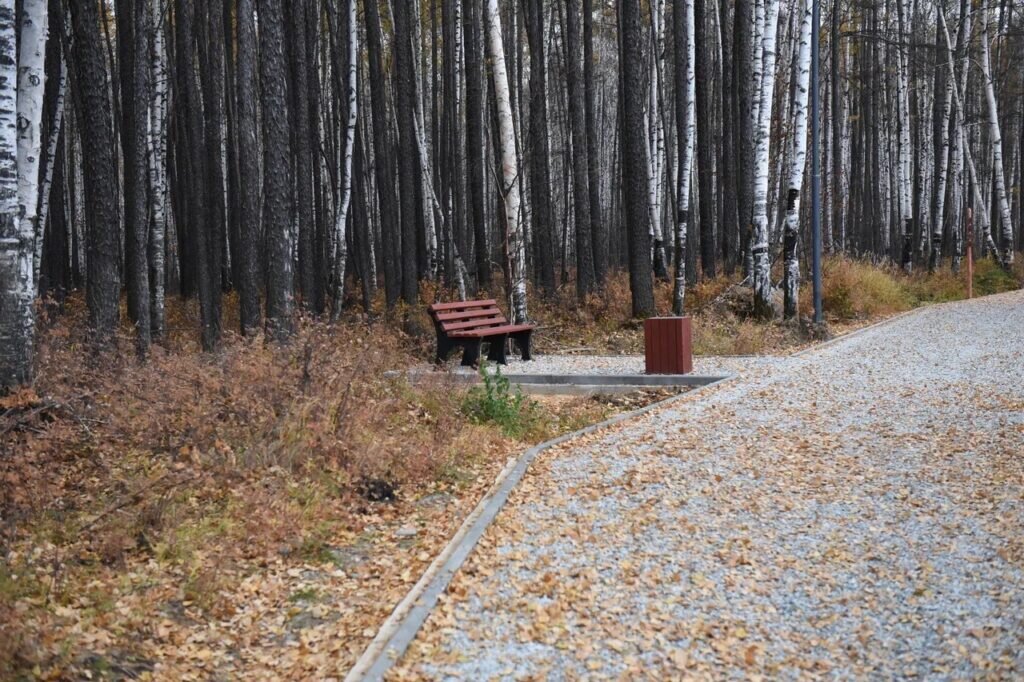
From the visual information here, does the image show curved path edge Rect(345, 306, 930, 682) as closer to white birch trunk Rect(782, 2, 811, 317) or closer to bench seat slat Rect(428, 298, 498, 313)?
bench seat slat Rect(428, 298, 498, 313)

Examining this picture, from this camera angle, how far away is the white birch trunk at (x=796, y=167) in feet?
54.2

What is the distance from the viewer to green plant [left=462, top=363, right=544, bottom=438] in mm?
9227

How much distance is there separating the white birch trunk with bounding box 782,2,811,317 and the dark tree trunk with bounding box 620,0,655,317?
2541 millimetres

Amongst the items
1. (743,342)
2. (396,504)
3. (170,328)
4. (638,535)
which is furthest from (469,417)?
(170,328)

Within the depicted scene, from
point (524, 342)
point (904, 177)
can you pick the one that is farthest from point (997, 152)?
point (524, 342)

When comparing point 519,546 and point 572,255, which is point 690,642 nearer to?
point 519,546

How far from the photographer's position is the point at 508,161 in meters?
15.1

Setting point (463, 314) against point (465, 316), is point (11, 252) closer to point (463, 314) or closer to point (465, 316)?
point (463, 314)

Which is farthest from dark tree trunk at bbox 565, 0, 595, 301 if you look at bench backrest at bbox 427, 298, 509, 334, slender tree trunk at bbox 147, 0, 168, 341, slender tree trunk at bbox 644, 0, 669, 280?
slender tree trunk at bbox 147, 0, 168, 341

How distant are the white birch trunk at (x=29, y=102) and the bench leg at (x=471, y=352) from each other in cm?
658

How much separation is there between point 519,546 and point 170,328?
1709 centimetres

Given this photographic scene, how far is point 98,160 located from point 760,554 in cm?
860

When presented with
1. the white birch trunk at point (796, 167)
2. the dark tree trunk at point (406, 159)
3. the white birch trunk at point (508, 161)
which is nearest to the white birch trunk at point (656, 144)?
the white birch trunk at point (796, 167)

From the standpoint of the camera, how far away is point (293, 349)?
27.0 feet
